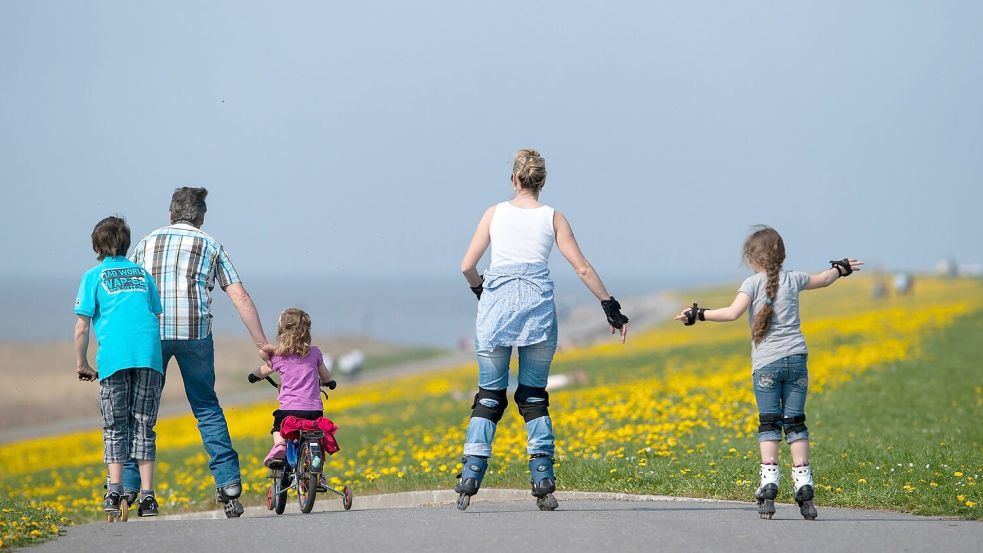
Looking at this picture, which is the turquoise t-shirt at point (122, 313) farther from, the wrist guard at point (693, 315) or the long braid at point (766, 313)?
the long braid at point (766, 313)

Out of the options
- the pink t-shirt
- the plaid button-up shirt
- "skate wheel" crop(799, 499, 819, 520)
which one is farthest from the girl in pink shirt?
"skate wheel" crop(799, 499, 819, 520)

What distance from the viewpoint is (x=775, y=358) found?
7.46 m

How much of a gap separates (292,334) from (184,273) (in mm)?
808

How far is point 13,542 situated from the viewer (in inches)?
276

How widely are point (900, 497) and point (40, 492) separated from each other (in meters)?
12.0

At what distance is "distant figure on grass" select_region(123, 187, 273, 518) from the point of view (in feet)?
27.4

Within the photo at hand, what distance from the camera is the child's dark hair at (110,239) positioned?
27.3 feet

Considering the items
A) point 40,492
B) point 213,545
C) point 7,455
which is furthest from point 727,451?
point 7,455

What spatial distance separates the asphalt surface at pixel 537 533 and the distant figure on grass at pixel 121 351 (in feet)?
2.00

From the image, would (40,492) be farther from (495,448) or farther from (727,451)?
(727,451)

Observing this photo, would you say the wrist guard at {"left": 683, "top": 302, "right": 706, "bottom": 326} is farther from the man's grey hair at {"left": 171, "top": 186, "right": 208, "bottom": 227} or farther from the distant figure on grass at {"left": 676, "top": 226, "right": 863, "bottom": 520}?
the man's grey hair at {"left": 171, "top": 186, "right": 208, "bottom": 227}

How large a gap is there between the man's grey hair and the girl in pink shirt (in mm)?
882

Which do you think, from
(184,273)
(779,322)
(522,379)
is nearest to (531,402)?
(522,379)

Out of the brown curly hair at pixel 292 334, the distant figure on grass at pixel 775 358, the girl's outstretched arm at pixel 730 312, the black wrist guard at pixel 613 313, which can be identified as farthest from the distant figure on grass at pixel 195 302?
the distant figure on grass at pixel 775 358
